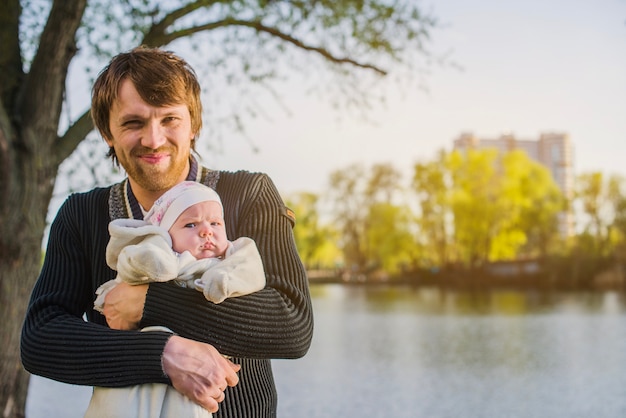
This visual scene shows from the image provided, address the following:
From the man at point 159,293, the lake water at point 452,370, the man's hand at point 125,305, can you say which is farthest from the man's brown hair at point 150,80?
the lake water at point 452,370

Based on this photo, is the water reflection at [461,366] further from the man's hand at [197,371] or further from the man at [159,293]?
the man's hand at [197,371]

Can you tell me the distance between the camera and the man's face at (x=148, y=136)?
4.21ft

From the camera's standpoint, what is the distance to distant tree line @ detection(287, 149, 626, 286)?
133ft

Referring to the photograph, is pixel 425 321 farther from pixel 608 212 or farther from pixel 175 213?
pixel 175 213

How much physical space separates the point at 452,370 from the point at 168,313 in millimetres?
14519

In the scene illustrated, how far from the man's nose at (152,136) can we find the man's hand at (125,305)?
24 centimetres

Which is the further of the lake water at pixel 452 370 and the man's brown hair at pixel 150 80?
the lake water at pixel 452 370

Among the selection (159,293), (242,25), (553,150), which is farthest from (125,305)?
(553,150)

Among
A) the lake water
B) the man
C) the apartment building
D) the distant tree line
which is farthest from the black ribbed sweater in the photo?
the apartment building

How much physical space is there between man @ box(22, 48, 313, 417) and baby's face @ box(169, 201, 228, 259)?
7cm

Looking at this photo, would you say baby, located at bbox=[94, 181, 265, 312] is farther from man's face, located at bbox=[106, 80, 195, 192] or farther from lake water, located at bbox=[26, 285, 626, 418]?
lake water, located at bbox=[26, 285, 626, 418]

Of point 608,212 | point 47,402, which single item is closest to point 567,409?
point 47,402

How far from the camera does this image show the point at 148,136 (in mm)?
1277

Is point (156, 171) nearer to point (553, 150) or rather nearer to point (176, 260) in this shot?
point (176, 260)
